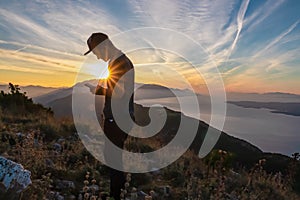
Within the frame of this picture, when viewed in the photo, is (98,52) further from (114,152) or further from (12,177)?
(12,177)

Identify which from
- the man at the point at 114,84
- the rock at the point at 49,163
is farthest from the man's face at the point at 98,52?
the rock at the point at 49,163

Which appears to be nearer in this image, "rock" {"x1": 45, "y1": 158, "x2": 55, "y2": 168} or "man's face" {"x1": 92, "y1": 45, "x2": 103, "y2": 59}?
"man's face" {"x1": 92, "y1": 45, "x2": 103, "y2": 59}

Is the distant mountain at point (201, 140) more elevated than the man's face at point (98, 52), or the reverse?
the man's face at point (98, 52)

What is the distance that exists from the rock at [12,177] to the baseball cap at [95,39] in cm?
192

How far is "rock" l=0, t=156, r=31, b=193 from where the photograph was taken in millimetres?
3223

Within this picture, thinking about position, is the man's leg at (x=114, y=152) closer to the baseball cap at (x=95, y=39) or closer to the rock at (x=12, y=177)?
the baseball cap at (x=95, y=39)

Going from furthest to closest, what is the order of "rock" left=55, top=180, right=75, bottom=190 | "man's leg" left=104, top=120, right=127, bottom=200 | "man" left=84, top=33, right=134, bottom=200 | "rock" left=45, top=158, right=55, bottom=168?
1. "rock" left=45, top=158, right=55, bottom=168
2. "rock" left=55, top=180, right=75, bottom=190
3. "man's leg" left=104, top=120, right=127, bottom=200
4. "man" left=84, top=33, right=134, bottom=200

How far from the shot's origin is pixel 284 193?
22.7ft

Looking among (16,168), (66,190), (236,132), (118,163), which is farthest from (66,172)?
(236,132)

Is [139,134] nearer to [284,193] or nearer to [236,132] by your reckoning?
[284,193]

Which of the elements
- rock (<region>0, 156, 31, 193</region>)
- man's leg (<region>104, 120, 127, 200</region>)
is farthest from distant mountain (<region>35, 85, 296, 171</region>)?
rock (<region>0, 156, 31, 193</region>)

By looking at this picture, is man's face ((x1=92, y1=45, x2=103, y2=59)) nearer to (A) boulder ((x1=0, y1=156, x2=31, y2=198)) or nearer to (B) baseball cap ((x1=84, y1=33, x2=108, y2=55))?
(B) baseball cap ((x1=84, y1=33, x2=108, y2=55))

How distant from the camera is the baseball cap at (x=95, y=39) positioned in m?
4.55

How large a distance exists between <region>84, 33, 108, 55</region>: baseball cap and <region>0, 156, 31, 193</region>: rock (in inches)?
75.6
